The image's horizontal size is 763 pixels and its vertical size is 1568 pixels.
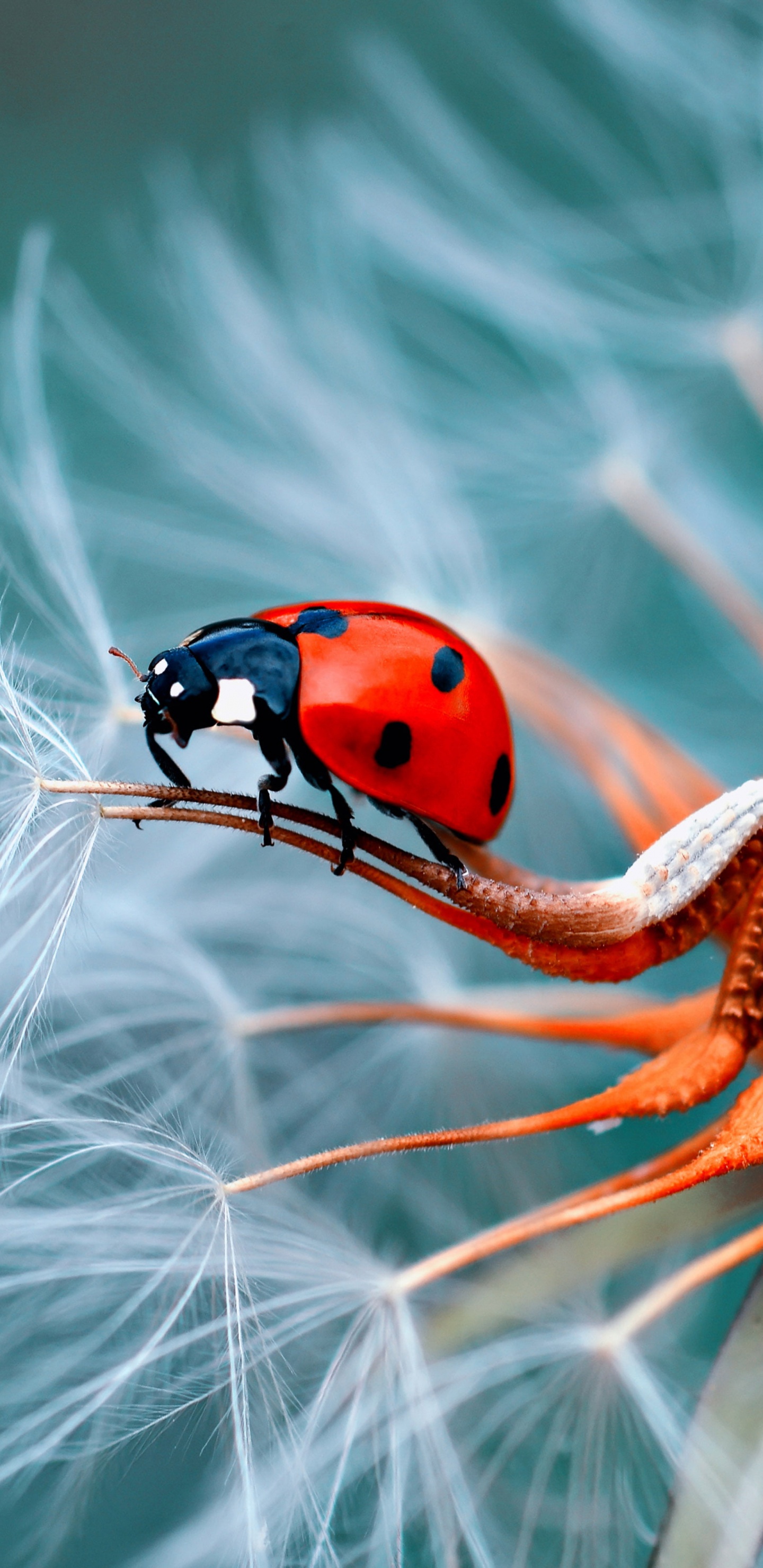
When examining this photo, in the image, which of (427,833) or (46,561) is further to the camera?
(46,561)

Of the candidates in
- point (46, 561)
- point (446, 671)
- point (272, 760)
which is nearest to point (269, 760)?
point (272, 760)

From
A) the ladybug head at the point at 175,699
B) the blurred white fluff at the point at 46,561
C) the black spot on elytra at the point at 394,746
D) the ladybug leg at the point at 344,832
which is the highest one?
the blurred white fluff at the point at 46,561

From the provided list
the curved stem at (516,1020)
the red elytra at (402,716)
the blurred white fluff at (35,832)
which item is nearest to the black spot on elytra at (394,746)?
the red elytra at (402,716)

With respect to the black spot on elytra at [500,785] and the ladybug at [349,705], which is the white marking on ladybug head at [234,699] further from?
the black spot on elytra at [500,785]

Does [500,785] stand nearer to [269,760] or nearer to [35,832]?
[269,760]

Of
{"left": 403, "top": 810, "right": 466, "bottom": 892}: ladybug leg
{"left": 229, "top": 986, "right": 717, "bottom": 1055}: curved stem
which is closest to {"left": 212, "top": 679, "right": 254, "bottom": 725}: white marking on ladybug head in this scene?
{"left": 403, "top": 810, "right": 466, "bottom": 892}: ladybug leg

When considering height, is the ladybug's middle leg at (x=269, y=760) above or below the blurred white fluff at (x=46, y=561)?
below
